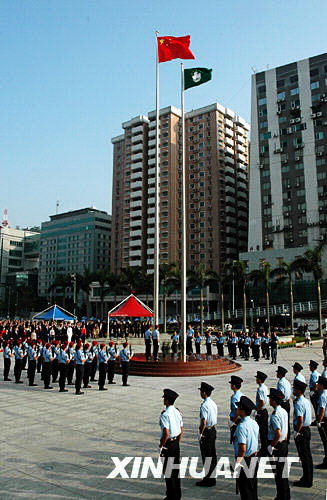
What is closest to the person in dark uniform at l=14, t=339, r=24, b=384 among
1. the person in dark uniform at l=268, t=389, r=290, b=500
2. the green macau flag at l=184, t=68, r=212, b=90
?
the person in dark uniform at l=268, t=389, r=290, b=500

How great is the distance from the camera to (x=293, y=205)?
7056 centimetres

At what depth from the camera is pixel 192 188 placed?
292 ft

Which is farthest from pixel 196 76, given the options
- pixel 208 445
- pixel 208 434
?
pixel 208 445

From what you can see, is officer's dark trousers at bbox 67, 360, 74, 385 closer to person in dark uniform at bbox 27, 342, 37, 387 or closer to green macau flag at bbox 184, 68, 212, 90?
person in dark uniform at bbox 27, 342, 37, 387

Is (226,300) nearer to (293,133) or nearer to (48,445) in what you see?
(293,133)

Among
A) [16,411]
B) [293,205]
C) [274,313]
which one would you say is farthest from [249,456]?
[293,205]

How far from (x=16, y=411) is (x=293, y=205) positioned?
65.5m

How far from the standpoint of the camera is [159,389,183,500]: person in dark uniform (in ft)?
19.8

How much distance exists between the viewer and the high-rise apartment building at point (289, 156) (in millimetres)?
68938

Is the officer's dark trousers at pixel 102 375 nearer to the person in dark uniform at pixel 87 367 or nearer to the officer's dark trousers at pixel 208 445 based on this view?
the person in dark uniform at pixel 87 367

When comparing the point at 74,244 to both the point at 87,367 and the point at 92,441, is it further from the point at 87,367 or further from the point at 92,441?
the point at 92,441

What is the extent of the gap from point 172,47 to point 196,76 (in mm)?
2328

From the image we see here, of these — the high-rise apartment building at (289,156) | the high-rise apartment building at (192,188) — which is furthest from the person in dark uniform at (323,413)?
the high-rise apartment building at (192,188)

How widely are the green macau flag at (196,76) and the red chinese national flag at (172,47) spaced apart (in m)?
0.86
